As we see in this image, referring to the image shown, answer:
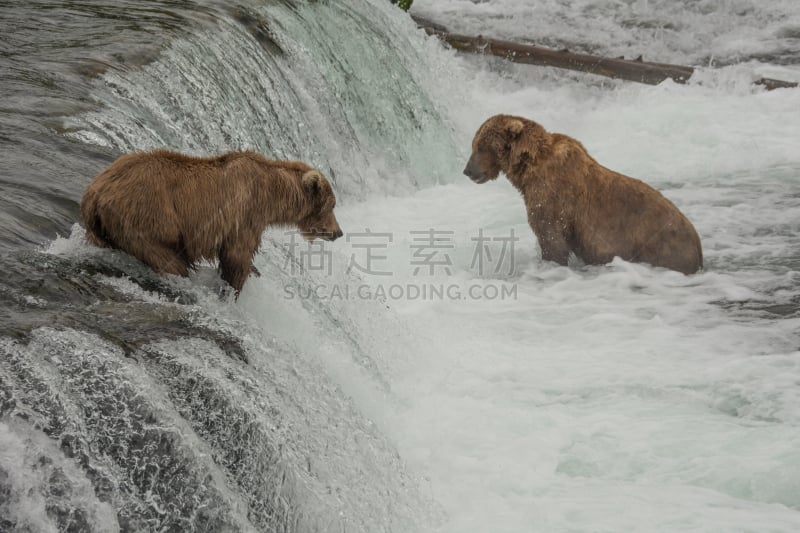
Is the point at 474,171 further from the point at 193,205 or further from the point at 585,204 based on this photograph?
the point at 193,205

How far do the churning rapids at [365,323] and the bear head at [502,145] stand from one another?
81cm

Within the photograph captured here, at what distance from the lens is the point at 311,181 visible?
4.73 m

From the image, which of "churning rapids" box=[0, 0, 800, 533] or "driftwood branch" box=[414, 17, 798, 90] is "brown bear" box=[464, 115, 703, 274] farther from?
"driftwood branch" box=[414, 17, 798, 90]

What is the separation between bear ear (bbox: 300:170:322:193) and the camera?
4711 millimetres

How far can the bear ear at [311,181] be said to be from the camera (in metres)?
4.71

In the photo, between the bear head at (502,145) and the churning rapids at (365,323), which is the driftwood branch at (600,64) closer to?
the churning rapids at (365,323)

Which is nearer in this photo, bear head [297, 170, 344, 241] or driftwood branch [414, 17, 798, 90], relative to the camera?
bear head [297, 170, 344, 241]

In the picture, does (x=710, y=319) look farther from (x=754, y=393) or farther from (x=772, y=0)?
(x=772, y=0)

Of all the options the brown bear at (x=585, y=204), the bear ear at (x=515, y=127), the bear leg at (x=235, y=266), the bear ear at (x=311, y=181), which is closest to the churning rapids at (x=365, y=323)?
the bear leg at (x=235, y=266)

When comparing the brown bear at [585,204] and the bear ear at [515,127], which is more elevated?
the bear ear at [515,127]

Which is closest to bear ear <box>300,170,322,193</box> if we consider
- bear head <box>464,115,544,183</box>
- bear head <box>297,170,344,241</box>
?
bear head <box>297,170,344,241</box>

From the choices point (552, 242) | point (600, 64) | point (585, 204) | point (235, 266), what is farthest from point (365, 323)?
point (600, 64)

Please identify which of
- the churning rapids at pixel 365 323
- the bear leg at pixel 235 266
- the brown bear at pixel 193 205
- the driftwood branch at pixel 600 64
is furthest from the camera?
the driftwood branch at pixel 600 64

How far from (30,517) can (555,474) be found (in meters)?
2.57
